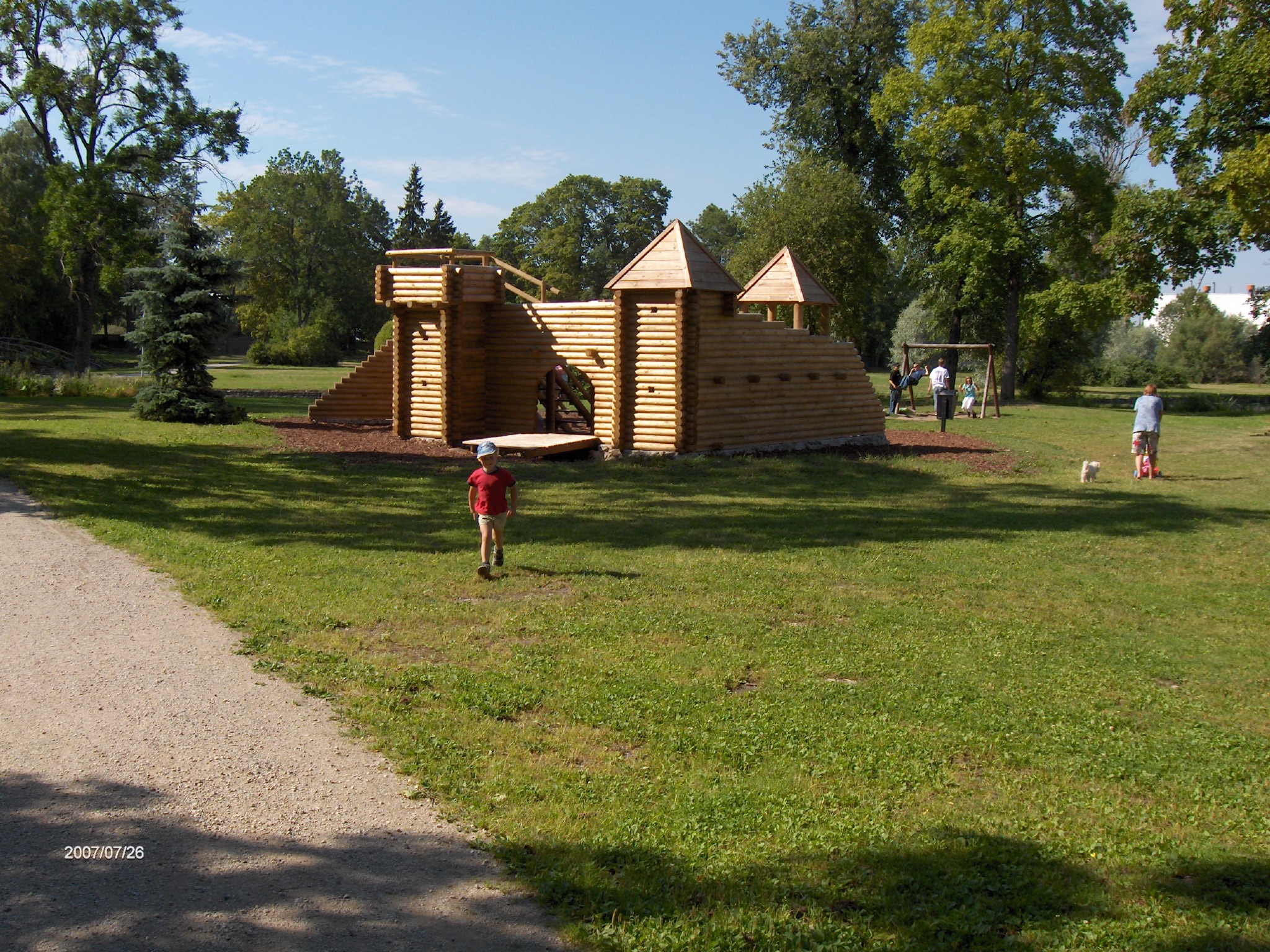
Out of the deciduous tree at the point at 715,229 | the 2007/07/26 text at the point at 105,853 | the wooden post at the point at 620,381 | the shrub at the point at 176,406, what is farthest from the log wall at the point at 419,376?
the deciduous tree at the point at 715,229

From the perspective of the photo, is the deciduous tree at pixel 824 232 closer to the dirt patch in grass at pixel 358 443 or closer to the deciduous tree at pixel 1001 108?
the deciduous tree at pixel 1001 108

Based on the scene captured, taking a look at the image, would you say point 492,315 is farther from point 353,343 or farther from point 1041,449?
point 353,343

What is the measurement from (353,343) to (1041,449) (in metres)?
73.0

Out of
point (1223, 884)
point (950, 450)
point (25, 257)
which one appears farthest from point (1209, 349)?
point (1223, 884)

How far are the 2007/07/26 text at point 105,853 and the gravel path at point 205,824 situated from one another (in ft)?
0.11

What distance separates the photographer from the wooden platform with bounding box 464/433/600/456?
20297 mm

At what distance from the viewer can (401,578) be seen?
10758 millimetres

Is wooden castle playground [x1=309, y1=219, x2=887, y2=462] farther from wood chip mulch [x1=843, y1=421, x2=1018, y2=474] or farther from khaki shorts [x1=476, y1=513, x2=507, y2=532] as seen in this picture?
khaki shorts [x1=476, y1=513, x2=507, y2=532]

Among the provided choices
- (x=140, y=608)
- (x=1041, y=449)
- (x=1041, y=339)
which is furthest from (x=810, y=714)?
(x=1041, y=339)

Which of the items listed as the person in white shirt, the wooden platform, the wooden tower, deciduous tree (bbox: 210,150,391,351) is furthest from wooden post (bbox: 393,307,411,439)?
deciduous tree (bbox: 210,150,391,351)

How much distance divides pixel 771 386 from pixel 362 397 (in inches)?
436

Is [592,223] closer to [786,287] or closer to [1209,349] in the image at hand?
[1209,349]

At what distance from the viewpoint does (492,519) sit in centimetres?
1095

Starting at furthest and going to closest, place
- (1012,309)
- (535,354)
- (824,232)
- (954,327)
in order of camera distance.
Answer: (954,327), (1012,309), (824,232), (535,354)
